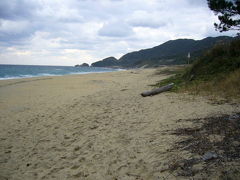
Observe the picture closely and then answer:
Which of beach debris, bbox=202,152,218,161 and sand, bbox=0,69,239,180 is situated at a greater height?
beach debris, bbox=202,152,218,161

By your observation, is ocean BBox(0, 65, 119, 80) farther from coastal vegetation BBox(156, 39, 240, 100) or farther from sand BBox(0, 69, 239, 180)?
coastal vegetation BBox(156, 39, 240, 100)

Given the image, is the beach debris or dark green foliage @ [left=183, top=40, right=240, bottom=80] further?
dark green foliage @ [left=183, top=40, right=240, bottom=80]

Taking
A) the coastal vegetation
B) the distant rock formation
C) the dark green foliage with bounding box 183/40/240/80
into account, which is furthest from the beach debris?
the distant rock formation

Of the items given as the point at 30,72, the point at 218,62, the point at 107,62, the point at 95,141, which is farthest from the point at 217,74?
the point at 107,62

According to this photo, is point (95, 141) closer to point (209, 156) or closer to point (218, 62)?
point (209, 156)

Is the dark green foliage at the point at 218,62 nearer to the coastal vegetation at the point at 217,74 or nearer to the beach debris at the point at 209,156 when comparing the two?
the coastal vegetation at the point at 217,74

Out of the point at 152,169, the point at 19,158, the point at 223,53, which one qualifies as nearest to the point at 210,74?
the point at 223,53

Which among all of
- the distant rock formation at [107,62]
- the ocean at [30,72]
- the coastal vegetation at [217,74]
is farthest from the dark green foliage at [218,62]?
the distant rock formation at [107,62]

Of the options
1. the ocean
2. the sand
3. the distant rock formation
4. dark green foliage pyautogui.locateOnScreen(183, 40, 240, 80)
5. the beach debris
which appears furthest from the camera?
the distant rock formation

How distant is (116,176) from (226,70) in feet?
29.9

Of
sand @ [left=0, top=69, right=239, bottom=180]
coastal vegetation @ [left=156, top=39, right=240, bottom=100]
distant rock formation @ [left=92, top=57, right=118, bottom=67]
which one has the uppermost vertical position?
distant rock formation @ [left=92, top=57, right=118, bottom=67]

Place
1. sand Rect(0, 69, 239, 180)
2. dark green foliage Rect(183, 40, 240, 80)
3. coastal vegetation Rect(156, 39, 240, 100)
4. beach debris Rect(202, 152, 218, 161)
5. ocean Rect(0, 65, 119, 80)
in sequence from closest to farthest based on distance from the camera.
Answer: beach debris Rect(202, 152, 218, 161), sand Rect(0, 69, 239, 180), coastal vegetation Rect(156, 39, 240, 100), dark green foliage Rect(183, 40, 240, 80), ocean Rect(0, 65, 119, 80)

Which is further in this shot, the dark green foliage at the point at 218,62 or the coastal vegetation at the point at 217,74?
the dark green foliage at the point at 218,62

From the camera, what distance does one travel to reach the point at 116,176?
10.5 ft
